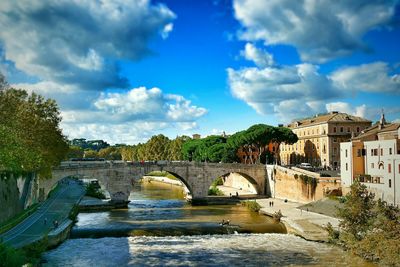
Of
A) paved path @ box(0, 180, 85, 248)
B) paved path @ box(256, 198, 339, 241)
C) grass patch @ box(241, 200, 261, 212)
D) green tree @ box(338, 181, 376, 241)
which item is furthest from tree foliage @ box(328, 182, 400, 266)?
paved path @ box(0, 180, 85, 248)

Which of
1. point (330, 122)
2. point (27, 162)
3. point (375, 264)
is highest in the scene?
point (330, 122)

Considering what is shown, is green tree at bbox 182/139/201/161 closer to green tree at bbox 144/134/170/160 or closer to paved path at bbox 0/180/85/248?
green tree at bbox 144/134/170/160

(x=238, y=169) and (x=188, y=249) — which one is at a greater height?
(x=238, y=169)

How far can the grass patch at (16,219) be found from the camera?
36075mm

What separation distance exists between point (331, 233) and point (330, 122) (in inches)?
2036

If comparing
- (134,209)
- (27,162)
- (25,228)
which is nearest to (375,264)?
(25,228)

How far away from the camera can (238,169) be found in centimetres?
7150

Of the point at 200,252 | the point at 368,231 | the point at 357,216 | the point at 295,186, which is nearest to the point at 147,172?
the point at 295,186

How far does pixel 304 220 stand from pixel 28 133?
2944 cm

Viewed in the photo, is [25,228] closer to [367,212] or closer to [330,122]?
[367,212]

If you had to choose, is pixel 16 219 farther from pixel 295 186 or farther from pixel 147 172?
pixel 295 186

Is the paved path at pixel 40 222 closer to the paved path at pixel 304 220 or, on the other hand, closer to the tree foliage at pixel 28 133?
the tree foliage at pixel 28 133

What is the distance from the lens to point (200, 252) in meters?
34.7

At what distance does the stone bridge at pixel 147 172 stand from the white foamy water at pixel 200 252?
75.7 feet
